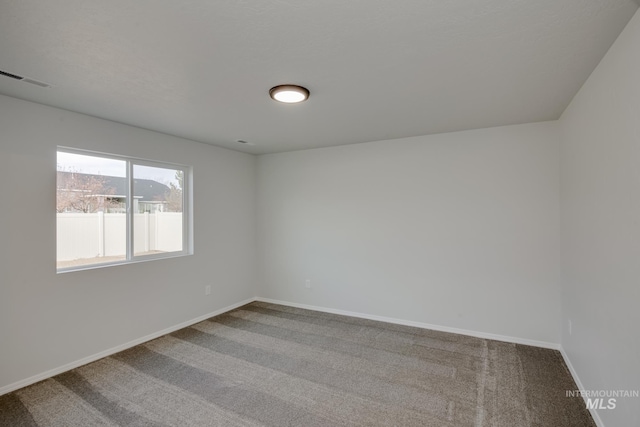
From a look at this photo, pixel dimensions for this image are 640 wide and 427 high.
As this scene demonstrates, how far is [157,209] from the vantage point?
385 cm

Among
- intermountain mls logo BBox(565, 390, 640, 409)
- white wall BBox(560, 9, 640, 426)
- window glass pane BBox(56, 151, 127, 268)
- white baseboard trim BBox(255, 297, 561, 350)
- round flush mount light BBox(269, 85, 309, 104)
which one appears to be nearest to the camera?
white wall BBox(560, 9, 640, 426)

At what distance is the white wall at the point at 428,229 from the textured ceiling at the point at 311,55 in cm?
73

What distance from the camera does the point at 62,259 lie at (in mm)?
2936

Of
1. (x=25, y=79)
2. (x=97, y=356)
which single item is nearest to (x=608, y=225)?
(x=25, y=79)

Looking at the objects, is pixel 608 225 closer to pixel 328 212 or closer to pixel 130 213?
pixel 328 212

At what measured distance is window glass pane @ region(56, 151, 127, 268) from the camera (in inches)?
116

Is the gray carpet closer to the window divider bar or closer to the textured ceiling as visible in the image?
the window divider bar

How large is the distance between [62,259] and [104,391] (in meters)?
1.30

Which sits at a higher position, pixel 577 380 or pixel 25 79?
pixel 25 79

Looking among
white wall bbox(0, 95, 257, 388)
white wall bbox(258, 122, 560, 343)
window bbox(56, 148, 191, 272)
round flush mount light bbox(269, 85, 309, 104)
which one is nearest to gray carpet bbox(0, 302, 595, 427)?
white wall bbox(0, 95, 257, 388)

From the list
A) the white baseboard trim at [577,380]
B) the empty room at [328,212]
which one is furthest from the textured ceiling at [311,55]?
the white baseboard trim at [577,380]

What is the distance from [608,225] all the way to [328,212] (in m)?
3.16

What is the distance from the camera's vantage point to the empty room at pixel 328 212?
1.69 metres

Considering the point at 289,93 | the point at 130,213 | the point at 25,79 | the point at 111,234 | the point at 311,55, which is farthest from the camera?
the point at 130,213
